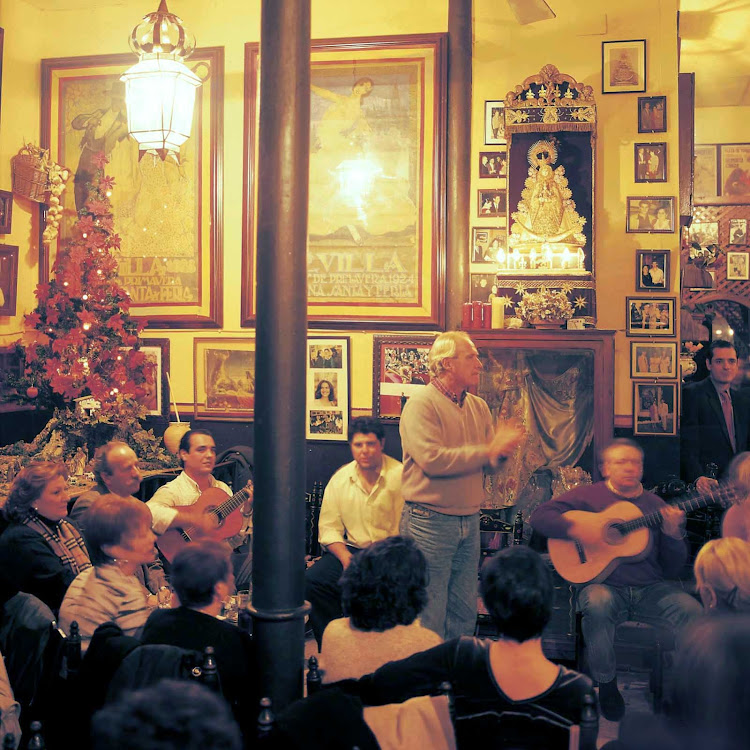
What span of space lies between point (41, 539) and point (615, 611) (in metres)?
2.67

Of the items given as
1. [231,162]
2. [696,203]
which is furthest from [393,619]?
[696,203]

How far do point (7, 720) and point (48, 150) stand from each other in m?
5.69

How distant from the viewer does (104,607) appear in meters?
3.60

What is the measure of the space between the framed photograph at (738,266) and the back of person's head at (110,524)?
9412 millimetres

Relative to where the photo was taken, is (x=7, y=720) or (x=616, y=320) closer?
(x=7, y=720)

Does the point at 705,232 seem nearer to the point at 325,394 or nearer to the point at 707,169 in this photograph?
the point at 707,169

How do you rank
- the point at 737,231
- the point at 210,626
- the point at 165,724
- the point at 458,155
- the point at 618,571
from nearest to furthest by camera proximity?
1. the point at 165,724
2. the point at 210,626
3. the point at 618,571
4. the point at 458,155
5. the point at 737,231

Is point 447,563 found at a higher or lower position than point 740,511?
lower

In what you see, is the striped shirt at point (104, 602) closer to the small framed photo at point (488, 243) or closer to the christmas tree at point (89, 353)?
the christmas tree at point (89, 353)

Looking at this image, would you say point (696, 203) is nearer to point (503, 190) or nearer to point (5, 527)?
point (503, 190)

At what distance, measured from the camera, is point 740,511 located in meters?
4.55

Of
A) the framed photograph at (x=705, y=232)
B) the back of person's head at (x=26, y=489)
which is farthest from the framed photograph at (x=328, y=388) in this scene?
the framed photograph at (x=705, y=232)

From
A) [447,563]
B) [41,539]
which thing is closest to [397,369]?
[447,563]

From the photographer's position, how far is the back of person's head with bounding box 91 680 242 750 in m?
1.59
